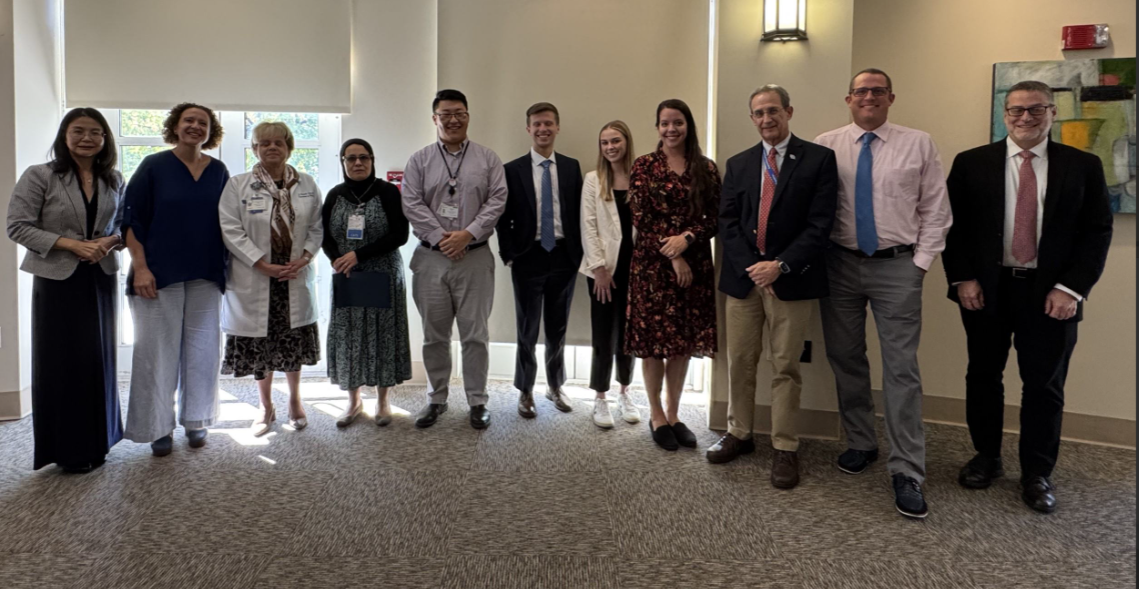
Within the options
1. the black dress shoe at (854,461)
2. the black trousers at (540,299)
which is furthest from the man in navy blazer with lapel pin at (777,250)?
the black trousers at (540,299)

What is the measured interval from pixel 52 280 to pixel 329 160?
194 centimetres

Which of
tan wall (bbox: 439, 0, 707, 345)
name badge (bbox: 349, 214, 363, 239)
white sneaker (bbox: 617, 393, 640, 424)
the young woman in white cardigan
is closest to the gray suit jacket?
name badge (bbox: 349, 214, 363, 239)

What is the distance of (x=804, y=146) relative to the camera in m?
2.70

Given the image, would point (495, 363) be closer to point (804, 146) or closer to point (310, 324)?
point (310, 324)

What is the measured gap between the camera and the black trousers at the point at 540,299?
359cm

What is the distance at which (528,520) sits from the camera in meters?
2.36

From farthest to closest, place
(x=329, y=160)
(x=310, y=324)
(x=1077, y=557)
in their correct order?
(x=329, y=160)
(x=310, y=324)
(x=1077, y=557)

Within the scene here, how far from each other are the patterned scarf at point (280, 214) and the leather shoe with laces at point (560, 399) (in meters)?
1.72

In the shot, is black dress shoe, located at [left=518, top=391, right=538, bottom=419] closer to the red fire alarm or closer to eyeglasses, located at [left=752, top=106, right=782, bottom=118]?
eyeglasses, located at [left=752, top=106, right=782, bottom=118]

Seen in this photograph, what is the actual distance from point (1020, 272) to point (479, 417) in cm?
266

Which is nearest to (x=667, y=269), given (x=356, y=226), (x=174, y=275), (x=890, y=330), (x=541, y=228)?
(x=541, y=228)

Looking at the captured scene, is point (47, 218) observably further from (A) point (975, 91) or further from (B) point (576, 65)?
(A) point (975, 91)

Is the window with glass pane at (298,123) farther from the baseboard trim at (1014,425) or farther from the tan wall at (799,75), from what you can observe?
the baseboard trim at (1014,425)

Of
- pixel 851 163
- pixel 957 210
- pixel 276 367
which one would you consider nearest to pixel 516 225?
pixel 276 367
